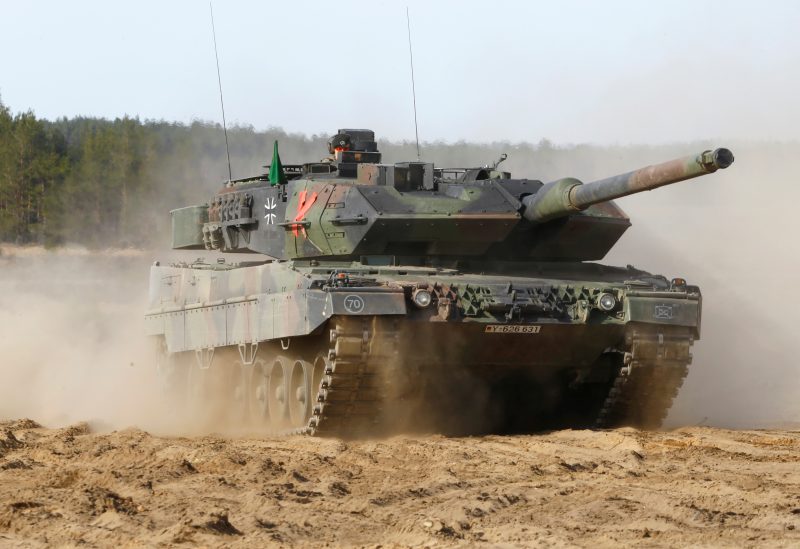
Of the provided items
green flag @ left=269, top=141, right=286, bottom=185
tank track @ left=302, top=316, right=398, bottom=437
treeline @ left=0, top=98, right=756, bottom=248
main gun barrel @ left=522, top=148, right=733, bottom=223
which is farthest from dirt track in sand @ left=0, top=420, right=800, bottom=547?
treeline @ left=0, top=98, right=756, bottom=248

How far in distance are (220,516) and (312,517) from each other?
56 centimetres

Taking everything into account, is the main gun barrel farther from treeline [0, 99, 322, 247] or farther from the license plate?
treeline [0, 99, 322, 247]

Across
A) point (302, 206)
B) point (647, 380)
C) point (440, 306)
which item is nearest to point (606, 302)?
point (647, 380)

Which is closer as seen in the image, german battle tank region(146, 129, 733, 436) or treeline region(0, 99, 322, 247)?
german battle tank region(146, 129, 733, 436)

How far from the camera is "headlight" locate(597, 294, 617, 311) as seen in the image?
14.0m

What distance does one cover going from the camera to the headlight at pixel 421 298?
13.3 meters

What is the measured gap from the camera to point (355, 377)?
13430mm

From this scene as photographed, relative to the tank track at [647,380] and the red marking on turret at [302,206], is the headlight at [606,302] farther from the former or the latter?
the red marking on turret at [302,206]

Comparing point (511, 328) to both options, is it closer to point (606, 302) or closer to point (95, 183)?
point (606, 302)

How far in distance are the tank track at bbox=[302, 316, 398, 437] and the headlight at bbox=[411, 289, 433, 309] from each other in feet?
0.97

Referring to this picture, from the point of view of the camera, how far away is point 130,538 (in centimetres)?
815

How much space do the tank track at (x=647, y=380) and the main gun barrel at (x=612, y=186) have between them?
1.44 m

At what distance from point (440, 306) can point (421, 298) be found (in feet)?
0.64

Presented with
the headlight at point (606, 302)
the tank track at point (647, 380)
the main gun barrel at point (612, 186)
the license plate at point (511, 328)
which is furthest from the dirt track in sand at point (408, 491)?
the main gun barrel at point (612, 186)
